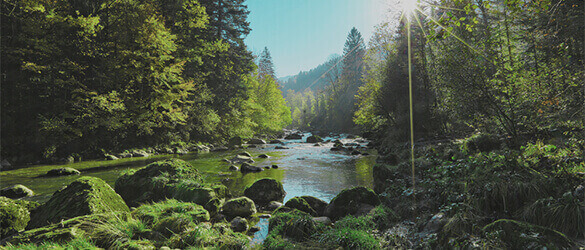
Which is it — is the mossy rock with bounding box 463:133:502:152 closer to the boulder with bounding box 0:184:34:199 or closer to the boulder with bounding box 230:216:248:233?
the boulder with bounding box 230:216:248:233

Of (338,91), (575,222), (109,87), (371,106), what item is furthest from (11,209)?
(338,91)

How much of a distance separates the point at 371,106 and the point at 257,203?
16.5m

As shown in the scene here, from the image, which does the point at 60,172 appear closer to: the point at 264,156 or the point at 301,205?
the point at 264,156

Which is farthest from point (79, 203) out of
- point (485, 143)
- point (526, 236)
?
point (485, 143)

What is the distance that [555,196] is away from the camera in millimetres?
3887

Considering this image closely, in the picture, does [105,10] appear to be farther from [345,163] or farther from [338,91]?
[338,91]

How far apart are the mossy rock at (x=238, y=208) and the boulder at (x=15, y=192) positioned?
6503mm

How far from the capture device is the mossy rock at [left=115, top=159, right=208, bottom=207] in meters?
6.65

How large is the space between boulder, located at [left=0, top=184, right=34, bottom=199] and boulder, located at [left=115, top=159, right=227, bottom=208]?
2.82 metres

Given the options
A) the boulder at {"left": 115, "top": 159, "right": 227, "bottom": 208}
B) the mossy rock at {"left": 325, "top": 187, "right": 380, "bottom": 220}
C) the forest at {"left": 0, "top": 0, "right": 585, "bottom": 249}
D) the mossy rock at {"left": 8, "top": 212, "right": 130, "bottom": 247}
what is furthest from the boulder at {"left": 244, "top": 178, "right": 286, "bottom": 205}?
A: the mossy rock at {"left": 8, "top": 212, "right": 130, "bottom": 247}

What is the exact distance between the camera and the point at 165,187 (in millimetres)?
7129

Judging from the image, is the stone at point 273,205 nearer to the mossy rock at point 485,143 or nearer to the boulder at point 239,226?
the boulder at point 239,226

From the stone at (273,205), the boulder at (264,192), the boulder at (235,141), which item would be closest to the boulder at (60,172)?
the boulder at (264,192)

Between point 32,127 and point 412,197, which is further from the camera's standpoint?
point 32,127
